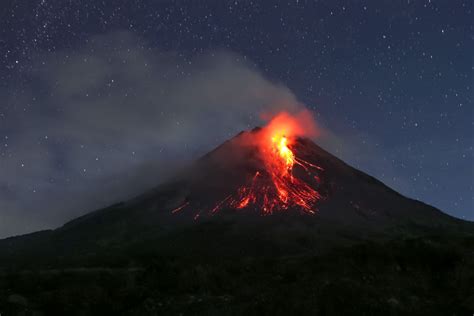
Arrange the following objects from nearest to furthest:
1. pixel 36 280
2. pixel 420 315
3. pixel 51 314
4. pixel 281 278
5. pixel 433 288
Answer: pixel 420 315, pixel 51 314, pixel 433 288, pixel 281 278, pixel 36 280

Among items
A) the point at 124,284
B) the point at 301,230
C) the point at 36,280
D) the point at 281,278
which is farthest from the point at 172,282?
the point at 301,230

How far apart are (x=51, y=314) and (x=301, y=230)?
162 metres

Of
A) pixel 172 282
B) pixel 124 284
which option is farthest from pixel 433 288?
pixel 124 284

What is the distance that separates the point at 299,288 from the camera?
1859 cm

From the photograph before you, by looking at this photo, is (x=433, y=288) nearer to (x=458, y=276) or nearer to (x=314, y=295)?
(x=458, y=276)

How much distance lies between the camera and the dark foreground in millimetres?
16984

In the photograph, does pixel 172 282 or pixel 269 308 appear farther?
pixel 172 282

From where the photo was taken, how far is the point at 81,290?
861 inches

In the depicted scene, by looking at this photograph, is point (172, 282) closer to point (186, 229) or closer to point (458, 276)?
point (458, 276)

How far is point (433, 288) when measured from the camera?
68.4 ft

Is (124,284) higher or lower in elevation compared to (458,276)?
higher

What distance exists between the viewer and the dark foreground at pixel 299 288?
16984 mm

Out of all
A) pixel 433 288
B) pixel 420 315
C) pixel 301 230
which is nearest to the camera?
pixel 420 315

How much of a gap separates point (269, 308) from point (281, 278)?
6525 millimetres
